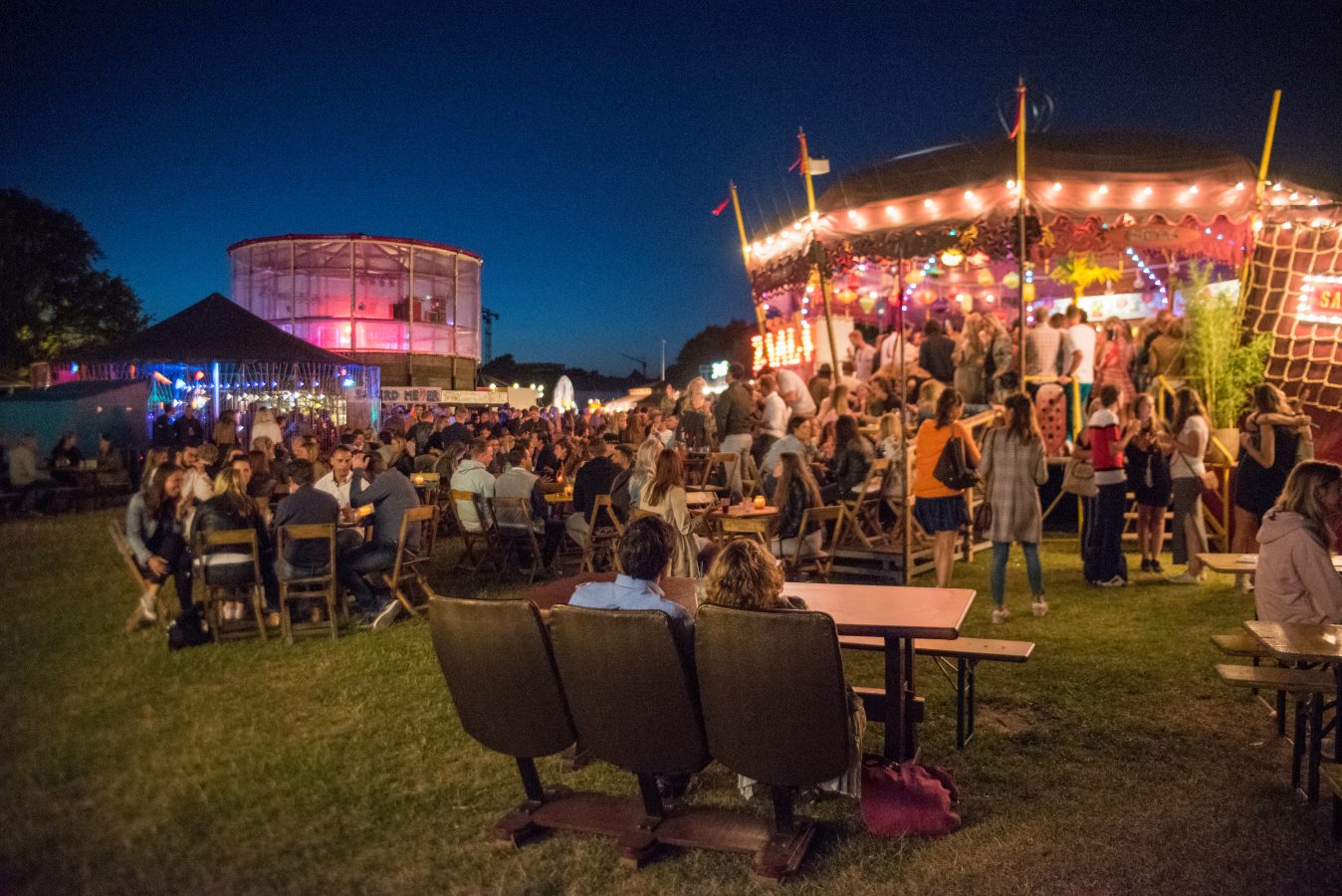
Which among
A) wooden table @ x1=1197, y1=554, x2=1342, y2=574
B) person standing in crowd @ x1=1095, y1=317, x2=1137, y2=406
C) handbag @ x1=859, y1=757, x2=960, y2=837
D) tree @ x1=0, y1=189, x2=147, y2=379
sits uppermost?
tree @ x1=0, y1=189, x2=147, y2=379

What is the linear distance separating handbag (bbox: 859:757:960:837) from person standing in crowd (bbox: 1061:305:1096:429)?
30.3ft

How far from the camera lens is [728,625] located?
9.86 ft

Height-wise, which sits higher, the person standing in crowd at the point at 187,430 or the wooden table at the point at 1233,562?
the person standing in crowd at the point at 187,430

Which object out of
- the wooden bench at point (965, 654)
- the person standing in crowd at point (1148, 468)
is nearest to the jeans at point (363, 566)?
the wooden bench at point (965, 654)

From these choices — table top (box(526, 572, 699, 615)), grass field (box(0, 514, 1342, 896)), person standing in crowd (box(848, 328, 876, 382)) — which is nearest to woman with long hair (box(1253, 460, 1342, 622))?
grass field (box(0, 514, 1342, 896))

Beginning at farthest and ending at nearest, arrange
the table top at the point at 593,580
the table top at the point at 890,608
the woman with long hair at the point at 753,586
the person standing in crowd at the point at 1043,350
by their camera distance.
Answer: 1. the person standing in crowd at the point at 1043,350
2. the table top at the point at 593,580
3. the table top at the point at 890,608
4. the woman with long hair at the point at 753,586

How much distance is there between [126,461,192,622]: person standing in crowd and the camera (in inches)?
280

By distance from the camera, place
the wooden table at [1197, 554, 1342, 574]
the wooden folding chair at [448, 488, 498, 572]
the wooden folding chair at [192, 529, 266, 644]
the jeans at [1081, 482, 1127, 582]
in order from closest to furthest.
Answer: the wooden table at [1197, 554, 1342, 574] < the wooden folding chair at [192, 529, 266, 644] < the jeans at [1081, 482, 1127, 582] < the wooden folding chair at [448, 488, 498, 572]

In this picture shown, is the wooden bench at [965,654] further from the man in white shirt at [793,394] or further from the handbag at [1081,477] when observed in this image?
the man in white shirt at [793,394]

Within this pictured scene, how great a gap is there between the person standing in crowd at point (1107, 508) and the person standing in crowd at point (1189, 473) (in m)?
0.64

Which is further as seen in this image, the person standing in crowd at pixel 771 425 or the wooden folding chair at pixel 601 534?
the person standing in crowd at pixel 771 425

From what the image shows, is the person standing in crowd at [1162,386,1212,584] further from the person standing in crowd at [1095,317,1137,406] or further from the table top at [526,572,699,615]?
the table top at [526,572,699,615]

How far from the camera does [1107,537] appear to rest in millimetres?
8141

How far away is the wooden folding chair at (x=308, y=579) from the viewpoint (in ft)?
22.3
